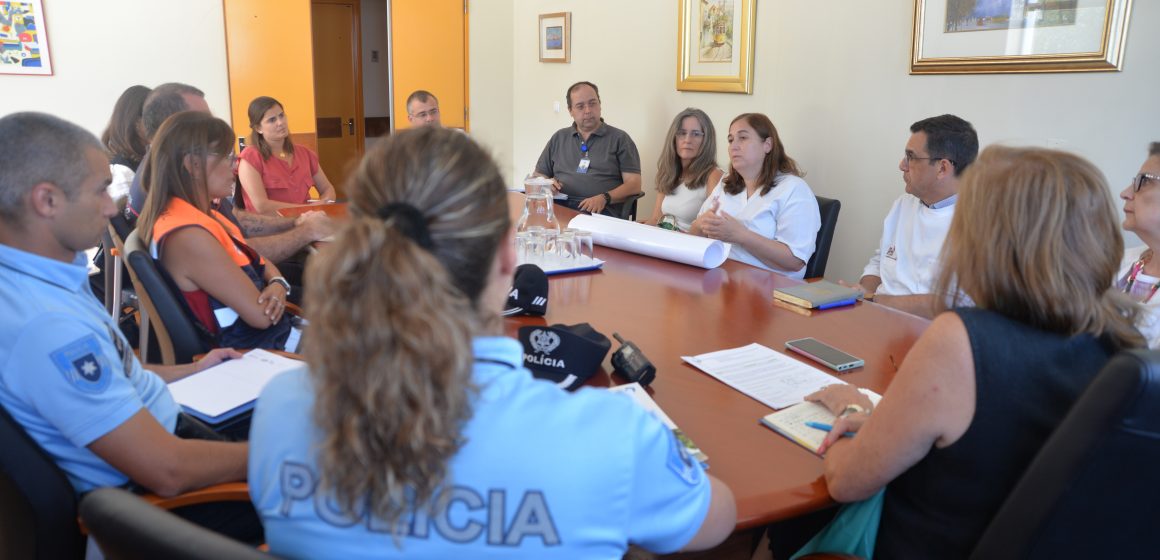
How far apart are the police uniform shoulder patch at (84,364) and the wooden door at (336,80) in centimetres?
676

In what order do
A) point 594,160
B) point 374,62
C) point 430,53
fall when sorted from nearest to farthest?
point 594,160, point 430,53, point 374,62

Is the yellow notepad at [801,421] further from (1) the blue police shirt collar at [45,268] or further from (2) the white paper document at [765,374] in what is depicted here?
(1) the blue police shirt collar at [45,268]

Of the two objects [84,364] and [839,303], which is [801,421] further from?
[84,364]

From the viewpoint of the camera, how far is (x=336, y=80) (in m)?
8.04

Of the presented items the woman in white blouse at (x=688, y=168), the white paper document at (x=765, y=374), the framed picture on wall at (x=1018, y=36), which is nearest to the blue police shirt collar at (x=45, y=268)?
the white paper document at (x=765, y=374)

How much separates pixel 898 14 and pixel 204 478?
3416 mm

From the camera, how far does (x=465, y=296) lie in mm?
832

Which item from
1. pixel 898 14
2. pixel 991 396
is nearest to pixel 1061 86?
pixel 898 14

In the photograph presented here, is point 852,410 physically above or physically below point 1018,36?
below

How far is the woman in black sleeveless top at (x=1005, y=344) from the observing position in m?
1.11

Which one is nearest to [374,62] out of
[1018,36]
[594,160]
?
[594,160]

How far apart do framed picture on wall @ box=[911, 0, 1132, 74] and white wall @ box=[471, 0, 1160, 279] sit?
4cm

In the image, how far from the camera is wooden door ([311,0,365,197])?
7.82 m

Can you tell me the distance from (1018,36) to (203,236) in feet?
9.96
